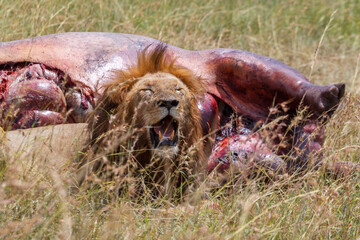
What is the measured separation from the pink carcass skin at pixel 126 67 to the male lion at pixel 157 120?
0.47 ft

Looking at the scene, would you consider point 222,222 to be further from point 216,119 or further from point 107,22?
point 107,22

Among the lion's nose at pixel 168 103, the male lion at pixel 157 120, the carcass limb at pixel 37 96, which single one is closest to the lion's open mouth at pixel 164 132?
the male lion at pixel 157 120

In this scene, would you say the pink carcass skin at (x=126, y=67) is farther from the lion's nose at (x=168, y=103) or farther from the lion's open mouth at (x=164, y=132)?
the lion's nose at (x=168, y=103)

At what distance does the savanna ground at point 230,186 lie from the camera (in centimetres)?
262

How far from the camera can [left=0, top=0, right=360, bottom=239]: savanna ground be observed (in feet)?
8.61

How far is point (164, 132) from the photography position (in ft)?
11.9

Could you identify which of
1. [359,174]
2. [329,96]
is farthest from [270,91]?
[359,174]

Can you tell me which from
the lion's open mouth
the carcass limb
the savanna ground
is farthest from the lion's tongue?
the carcass limb

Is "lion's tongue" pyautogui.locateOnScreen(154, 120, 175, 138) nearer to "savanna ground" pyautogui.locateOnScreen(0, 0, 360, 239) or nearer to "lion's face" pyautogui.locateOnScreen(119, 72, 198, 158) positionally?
"lion's face" pyautogui.locateOnScreen(119, 72, 198, 158)

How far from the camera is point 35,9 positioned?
19.0 ft

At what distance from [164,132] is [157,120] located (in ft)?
0.51

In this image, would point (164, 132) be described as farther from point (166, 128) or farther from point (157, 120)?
point (157, 120)

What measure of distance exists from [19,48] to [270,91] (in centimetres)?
189

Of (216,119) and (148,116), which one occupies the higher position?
(148,116)
